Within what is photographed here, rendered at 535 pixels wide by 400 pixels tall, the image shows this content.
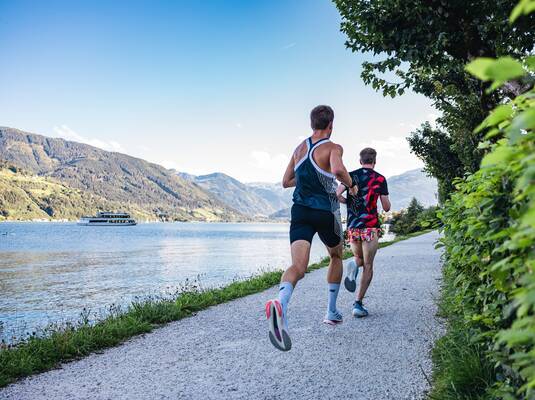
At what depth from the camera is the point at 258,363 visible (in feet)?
15.7

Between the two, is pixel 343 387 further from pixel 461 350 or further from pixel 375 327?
pixel 375 327

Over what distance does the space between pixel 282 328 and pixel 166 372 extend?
1.45 m

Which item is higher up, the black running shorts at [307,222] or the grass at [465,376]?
the black running shorts at [307,222]

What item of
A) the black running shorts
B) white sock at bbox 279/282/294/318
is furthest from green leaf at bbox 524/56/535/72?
the black running shorts

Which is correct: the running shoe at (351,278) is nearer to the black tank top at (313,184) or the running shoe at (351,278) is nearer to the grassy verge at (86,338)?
the black tank top at (313,184)

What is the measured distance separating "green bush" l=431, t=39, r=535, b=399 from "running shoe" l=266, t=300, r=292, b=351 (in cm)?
130

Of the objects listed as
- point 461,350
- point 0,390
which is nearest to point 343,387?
point 461,350

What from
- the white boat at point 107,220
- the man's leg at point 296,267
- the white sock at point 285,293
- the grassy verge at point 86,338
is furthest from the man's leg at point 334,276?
the white boat at point 107,220

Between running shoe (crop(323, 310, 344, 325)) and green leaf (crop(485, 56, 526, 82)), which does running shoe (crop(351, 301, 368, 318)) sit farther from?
green leaf (crop(485, 56, 526, 82))

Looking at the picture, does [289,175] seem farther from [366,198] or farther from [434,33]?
[434,33]

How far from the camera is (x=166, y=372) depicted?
466 centimetres

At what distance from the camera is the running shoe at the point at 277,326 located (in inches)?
159

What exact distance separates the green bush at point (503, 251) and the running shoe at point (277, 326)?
1.30m

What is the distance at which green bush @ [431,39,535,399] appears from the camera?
1179mm
